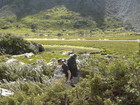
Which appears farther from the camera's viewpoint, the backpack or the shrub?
the shrub

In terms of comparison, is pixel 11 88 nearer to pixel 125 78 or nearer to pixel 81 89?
pixel 81 89

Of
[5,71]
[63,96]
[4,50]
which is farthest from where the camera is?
[4,50]

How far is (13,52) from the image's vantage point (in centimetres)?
4562

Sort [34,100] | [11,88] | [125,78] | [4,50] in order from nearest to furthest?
[34,100] → [125,78] → [11,88] → [4,50]

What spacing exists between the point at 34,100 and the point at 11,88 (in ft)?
16.2

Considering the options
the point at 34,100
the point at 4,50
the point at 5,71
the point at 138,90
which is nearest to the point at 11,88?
the point at 34,100

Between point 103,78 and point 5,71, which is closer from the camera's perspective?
point 103,78

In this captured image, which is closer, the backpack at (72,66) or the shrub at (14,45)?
the backpack at (72,66)

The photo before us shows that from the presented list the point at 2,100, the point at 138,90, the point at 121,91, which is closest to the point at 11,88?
the point at 2,100

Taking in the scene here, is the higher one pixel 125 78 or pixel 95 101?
pixel 125 78

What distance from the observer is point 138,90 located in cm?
1120

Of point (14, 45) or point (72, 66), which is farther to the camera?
point (14, 45)

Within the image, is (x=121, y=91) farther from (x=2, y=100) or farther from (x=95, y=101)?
(x=2, y=100)

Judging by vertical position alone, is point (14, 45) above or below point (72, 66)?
above
